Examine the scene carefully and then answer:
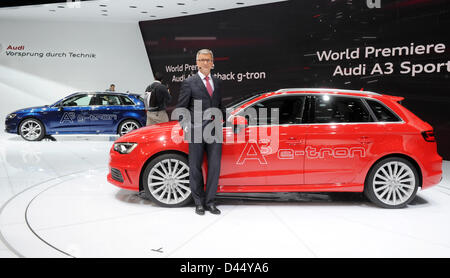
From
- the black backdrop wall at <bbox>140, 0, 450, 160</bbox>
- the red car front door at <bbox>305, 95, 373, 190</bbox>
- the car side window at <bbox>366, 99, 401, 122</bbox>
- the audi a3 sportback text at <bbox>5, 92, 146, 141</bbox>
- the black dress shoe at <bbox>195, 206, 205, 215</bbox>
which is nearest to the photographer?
the black dress shoe at <bbox>195, 206, 205, 215</bbox>

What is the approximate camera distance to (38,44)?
1236 centimetres

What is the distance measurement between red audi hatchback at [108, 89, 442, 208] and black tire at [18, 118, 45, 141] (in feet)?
21.1

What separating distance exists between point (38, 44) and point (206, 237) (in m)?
12.1

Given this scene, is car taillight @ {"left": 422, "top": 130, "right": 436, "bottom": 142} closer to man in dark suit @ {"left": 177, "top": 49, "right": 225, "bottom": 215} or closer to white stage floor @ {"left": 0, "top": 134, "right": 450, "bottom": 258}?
white stage floor @ {"left": 0, "top": 134, "right": 450, "bottom": 258}

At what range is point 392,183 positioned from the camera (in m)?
3.71

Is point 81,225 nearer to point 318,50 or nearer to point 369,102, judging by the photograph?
point 369,102

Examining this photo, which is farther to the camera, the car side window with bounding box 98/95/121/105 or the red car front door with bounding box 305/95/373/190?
the car side window with bounding box 98/95/121/105

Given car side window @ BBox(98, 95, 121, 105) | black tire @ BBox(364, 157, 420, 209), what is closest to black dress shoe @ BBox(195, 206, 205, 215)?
black tire @ BBox(364, 157, 420, 209)

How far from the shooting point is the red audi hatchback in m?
3.63

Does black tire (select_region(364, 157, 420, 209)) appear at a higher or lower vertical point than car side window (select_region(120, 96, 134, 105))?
lower

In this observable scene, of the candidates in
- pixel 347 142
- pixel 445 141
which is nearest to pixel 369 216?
pixel 347 142

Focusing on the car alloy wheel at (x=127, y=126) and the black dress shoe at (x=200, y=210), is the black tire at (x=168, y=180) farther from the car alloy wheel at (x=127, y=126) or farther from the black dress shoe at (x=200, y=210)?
the car alloy wheel at (x=127, y=126)

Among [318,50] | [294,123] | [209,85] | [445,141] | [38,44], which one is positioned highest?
[38,44]

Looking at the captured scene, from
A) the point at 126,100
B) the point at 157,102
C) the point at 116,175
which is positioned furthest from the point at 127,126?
the point at 116,175
